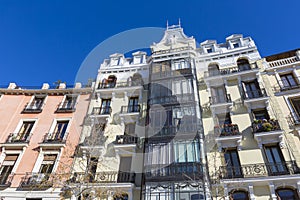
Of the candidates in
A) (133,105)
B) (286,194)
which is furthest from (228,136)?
(133,105)

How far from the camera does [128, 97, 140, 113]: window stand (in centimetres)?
1841

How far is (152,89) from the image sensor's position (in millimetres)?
17812

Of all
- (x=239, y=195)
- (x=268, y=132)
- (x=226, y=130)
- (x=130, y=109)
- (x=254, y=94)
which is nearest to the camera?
(x=239, y=195)

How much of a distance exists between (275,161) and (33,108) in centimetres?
2071

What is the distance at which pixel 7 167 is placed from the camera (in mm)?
16188

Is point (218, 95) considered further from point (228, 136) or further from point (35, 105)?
point (35, 105)

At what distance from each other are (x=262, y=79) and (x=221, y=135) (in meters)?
6.66

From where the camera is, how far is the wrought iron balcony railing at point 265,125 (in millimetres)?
13625

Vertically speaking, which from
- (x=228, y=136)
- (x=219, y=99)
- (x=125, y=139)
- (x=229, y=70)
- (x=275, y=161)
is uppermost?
(x=229, y=70)

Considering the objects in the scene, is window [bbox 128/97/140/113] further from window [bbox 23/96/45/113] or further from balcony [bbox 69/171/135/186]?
window [bbox 23/96/45/113]

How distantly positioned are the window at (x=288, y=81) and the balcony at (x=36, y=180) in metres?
18.8

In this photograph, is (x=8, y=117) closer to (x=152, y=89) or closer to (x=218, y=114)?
(x=152, y=89)

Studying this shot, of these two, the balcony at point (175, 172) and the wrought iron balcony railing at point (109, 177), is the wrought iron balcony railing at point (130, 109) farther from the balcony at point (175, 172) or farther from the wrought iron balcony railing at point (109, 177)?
the balcony at point (175, 172)

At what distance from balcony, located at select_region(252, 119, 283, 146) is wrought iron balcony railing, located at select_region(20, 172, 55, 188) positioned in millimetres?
14182
